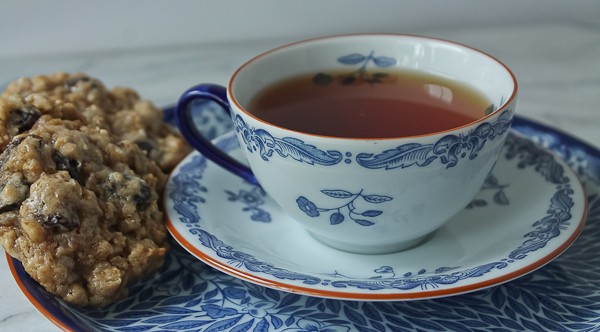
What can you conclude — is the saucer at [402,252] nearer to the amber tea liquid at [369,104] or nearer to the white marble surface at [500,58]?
the amber tea liquid at [369,104]

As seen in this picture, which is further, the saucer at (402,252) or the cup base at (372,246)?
the cup base at (372,246)

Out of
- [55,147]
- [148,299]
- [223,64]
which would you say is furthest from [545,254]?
[223,64]

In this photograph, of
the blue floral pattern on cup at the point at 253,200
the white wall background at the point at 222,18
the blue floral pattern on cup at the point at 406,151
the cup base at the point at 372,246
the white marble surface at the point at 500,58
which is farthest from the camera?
the white wall background at the point at 222,18

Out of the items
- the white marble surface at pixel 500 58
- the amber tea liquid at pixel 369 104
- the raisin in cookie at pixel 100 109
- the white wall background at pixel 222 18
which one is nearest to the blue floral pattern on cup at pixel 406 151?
the amber tea liquid at pixel 369 104

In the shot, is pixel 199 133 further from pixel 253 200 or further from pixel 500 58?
pixel 500 58

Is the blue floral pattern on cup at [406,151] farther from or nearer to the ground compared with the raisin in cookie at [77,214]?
farther from the ground

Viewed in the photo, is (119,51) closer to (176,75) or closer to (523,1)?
(176,75)

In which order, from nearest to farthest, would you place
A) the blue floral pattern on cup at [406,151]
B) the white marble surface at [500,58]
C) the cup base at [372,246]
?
the blue floral pattern on cup at [406,151] < the cup base at [372,246] < the white marble surface at [500,58]

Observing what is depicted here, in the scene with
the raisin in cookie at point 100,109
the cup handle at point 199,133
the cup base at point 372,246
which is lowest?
the raisin in cookie at point 100,109
